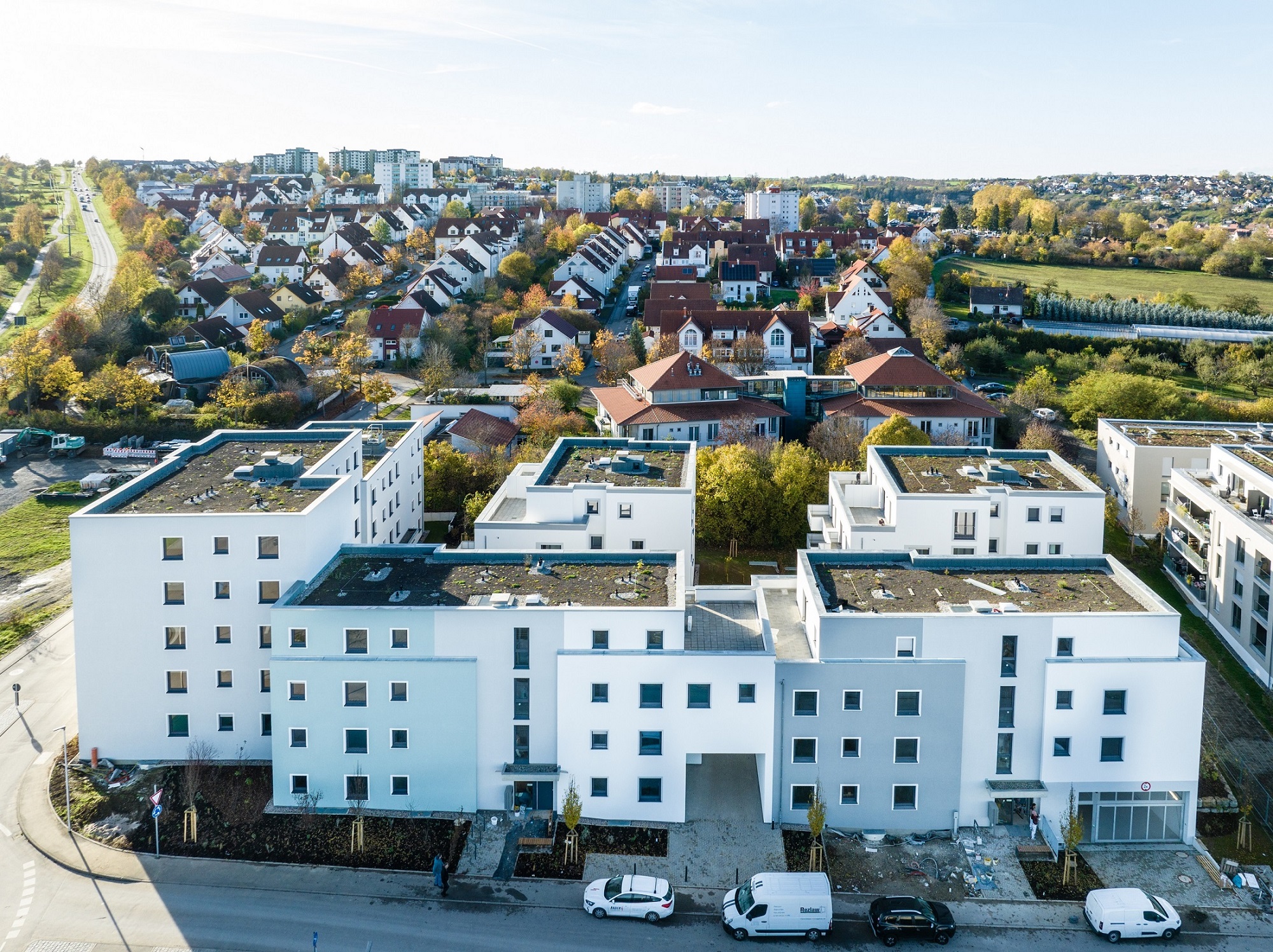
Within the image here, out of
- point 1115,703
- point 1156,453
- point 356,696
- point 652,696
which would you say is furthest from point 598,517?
point 1156,453

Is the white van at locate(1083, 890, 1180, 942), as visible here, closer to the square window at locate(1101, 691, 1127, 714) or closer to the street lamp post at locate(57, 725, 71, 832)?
the square window at locate(1101, 691, 1127, 714)

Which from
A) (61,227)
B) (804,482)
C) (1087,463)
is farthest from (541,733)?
(61,227)

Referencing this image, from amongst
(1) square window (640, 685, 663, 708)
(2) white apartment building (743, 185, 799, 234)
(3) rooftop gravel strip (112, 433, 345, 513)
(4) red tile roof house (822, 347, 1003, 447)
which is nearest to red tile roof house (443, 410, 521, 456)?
(4) red tile roof house (822, 347, 1003, 447)

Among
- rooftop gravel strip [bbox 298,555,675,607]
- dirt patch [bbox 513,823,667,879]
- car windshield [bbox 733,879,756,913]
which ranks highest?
rooftop gravel strip [bbox 298,555,675,607]

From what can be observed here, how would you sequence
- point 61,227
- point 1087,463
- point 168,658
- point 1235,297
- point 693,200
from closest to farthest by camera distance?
1. point 168,658
2. point 1087,463
3. point 1235,297
4. point 61,227
5. point 693,200

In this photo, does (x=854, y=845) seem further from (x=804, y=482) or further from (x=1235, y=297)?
(x=1235, y=297)

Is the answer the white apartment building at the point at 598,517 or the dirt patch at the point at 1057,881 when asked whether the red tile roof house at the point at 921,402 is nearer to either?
the white apartment building at the point at 598,517

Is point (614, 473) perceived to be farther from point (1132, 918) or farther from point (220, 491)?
point (1132, 918)
